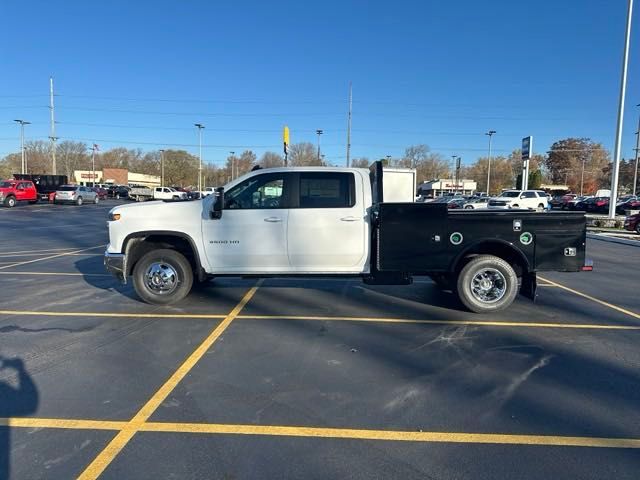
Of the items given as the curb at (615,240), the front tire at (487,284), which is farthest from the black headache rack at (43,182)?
the front tire at (487,284)

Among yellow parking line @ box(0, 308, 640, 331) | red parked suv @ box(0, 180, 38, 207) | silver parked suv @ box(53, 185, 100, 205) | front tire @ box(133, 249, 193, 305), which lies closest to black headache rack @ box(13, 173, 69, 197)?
silver parked suv @ box(53, 185, 100, 205)

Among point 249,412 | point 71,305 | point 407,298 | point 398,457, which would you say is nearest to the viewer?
point 398,457

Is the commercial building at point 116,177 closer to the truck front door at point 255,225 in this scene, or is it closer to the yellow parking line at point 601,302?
the truck front door at point 255,225

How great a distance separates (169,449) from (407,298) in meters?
5.07

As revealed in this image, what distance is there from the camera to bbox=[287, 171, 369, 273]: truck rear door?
6.33 m

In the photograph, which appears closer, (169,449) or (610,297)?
(169,449)

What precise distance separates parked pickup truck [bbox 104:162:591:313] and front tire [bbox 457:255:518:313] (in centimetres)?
1

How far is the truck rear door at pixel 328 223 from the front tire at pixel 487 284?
1526 mm

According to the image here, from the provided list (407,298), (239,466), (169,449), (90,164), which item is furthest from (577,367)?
(90,164)

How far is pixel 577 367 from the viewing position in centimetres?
448

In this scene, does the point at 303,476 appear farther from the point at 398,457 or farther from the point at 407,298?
the point at 407,298

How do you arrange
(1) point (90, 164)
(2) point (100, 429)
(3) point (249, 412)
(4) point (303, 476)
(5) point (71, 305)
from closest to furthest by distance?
(4) point (303, 476), (2) point (100, 429), (3) point (249, 412), (5) point (71, 305), (1) point (90, 164)

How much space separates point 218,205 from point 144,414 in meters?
3.43

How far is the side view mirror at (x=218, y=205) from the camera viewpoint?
6324 millimetres
